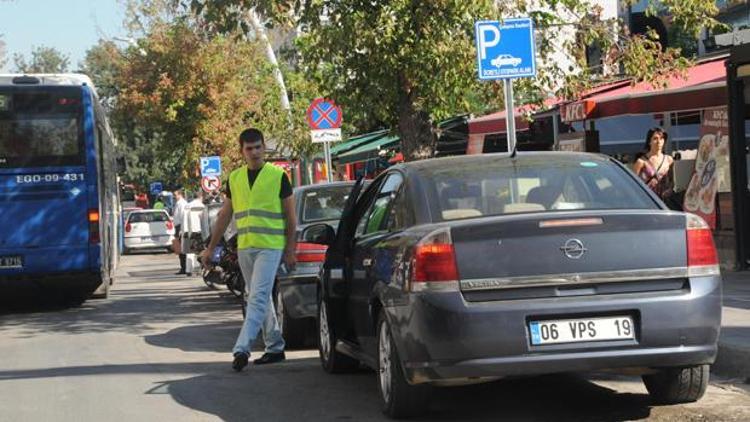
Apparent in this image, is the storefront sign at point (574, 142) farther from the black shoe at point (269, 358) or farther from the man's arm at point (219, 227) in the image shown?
the black shoe at point (269, 358)

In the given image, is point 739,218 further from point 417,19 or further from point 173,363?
point 173,363

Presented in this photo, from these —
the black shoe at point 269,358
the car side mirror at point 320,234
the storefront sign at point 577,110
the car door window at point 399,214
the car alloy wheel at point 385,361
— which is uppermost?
the storefront sign at point 577,110

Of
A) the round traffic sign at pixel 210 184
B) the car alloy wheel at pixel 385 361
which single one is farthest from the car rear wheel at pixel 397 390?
the round traffic sign at pixel 210 184

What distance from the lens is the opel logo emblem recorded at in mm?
6406

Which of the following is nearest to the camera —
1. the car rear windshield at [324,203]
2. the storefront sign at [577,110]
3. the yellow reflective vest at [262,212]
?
the yellow reflective vest at [262,212]

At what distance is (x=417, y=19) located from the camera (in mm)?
14953

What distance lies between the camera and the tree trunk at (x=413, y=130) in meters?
15.9

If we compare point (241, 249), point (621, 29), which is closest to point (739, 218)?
point (621, 29)

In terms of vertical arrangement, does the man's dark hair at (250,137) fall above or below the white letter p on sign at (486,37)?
below

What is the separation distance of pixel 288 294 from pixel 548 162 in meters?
3.86

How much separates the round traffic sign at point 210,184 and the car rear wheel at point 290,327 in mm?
24580

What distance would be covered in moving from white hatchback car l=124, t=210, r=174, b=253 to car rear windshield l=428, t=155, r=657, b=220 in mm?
35386

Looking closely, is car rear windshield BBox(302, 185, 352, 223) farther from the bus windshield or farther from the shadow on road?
the bus windshield

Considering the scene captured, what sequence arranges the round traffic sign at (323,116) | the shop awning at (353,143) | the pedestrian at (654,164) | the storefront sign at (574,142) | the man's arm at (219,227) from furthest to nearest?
the shop awning at (353,143) → the round traffic sign at (323,116) → the storefront sign at (574,142) → the pedestrian at (654,164) → the man's arm at (219,227)
